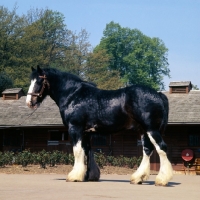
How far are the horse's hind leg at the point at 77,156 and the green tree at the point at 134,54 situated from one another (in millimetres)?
51689

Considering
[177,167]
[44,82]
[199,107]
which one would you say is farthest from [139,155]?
[44,82]

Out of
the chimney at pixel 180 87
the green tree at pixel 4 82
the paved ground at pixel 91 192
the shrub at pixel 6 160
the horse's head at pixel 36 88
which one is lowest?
the paved ground at pixel 91 192

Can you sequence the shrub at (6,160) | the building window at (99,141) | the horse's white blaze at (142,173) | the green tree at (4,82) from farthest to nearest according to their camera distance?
the green tree at (4,82) → the building window at (99,141) → the shrub at (6,160) → the horse's white blaze at (142,173)

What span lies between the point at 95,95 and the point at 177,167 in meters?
14.9

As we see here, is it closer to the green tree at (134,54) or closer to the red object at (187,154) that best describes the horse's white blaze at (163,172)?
the red object at (187,154)

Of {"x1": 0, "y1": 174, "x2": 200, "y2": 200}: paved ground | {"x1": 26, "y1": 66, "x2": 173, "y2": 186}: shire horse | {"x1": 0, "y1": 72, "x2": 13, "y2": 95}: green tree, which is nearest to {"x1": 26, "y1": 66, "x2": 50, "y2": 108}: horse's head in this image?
{"x1": 26, "y1": 66, "x2": 173, "y2": 186}: shire horse

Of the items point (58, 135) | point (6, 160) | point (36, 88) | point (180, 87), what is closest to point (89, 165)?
point (36, 88)

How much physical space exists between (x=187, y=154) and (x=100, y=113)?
14440 mm

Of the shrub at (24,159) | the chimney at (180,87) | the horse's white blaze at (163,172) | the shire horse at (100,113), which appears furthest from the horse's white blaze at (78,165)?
the chimney at (180,87)

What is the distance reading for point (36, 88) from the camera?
13.1 metres

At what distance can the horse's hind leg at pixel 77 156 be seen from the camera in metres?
12.5

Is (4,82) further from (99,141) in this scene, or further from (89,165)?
(89,165)

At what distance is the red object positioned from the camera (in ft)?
85.1

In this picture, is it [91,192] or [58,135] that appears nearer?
[91,192]
